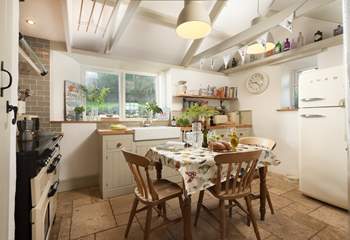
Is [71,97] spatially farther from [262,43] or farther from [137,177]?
[262,43]

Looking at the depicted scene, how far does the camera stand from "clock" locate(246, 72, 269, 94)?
11.6ft

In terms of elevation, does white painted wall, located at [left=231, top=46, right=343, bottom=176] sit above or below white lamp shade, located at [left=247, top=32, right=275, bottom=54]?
below

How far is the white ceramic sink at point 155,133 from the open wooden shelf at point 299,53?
209cm

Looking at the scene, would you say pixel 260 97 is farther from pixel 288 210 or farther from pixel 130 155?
pixel 130 155

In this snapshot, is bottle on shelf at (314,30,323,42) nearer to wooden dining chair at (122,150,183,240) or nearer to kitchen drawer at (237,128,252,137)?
kitchen drawer at (237,128,252,137)

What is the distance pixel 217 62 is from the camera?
404cm

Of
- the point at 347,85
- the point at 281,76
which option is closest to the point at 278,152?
the point at 281,76

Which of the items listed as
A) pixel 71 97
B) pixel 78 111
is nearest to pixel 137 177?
pixel 78 111

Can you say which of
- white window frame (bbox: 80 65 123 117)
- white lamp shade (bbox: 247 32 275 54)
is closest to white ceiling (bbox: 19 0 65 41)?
white window frame (bbox: 80 65 123 117)

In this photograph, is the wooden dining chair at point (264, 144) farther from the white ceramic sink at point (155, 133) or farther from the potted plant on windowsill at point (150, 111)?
the potted plant on windowsill at point (150, 111)

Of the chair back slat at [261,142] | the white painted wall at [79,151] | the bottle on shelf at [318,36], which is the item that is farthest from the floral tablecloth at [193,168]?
the bottle on shelf at [318,36]

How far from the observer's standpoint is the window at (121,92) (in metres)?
3.12

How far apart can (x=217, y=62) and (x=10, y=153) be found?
3.89 meters

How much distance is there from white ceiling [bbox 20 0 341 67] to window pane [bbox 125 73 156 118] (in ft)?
1.49
